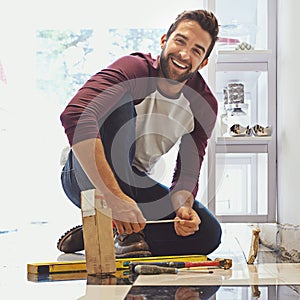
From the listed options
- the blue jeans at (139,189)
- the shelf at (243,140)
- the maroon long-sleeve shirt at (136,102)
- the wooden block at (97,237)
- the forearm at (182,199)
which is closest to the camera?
the wooden block at (97,237)

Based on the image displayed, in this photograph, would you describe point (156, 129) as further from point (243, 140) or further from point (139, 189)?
point (243, 140)

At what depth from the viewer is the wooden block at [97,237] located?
1.37 m

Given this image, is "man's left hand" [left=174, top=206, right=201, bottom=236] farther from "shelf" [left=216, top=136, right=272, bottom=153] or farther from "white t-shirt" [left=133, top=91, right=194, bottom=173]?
"shelf" [left=216, top=136, right=272, bottom=153]

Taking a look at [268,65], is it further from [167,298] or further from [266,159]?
[167,298]

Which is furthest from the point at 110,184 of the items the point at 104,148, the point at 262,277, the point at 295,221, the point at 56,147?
the point at 56,147

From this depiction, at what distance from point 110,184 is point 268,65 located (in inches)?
44.2

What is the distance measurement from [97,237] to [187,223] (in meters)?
0.54

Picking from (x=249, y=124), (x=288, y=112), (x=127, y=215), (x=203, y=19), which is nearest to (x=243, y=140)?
(x=249, y=124)

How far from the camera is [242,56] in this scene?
2.51 metres

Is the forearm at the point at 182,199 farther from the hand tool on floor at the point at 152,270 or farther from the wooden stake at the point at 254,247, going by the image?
the hand tool on floor at the point at 152,270

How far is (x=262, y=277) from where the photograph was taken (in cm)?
137

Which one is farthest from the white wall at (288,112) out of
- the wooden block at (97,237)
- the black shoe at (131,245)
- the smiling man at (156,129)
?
the wooden block at (97,237)

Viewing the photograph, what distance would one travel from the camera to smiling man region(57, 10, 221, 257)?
1789 mm

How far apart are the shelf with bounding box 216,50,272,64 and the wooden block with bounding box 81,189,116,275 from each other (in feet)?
4.19
